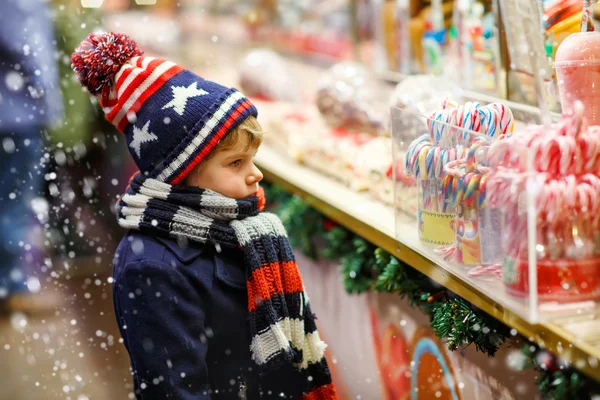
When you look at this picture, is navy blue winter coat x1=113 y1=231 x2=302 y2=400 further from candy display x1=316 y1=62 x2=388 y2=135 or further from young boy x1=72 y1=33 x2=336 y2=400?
candy display x1=316 y1=62 x2=388 y2=135

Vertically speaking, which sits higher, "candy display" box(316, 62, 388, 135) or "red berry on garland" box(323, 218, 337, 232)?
"candy display" box(316, 62, 388, 135)

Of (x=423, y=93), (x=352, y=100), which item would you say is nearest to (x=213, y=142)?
(x=423, y=93)

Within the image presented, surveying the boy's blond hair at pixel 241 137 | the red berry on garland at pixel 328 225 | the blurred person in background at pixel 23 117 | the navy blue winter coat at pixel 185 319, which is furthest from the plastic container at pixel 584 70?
the blurred person in background at pixel 23 117

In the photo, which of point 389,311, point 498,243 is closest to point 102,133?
point 389,311

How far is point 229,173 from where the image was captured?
149cm

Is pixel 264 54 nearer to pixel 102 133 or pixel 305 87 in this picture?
pixel 305 87

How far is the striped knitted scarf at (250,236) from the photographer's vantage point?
1.47 m

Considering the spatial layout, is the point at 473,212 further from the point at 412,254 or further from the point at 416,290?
the point at 416,290

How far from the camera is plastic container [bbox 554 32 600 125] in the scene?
1.37 meters

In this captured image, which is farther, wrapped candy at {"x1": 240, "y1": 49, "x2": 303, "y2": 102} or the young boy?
wrapped candy at {"x1": 240, "y1": 49, "x2": 303, "y2": 102}

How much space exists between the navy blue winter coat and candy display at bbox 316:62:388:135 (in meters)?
1.24

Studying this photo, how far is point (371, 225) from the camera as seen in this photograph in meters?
1.92

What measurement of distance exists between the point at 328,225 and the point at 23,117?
5.67 ft

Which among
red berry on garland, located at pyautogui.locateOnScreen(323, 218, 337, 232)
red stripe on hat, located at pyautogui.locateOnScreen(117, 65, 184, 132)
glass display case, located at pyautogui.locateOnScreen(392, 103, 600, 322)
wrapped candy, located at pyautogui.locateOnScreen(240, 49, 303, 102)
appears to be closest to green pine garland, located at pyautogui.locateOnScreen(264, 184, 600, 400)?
red berry on garland, located at pyautogui.locateOnScreen(323, 218, 337, 232)
